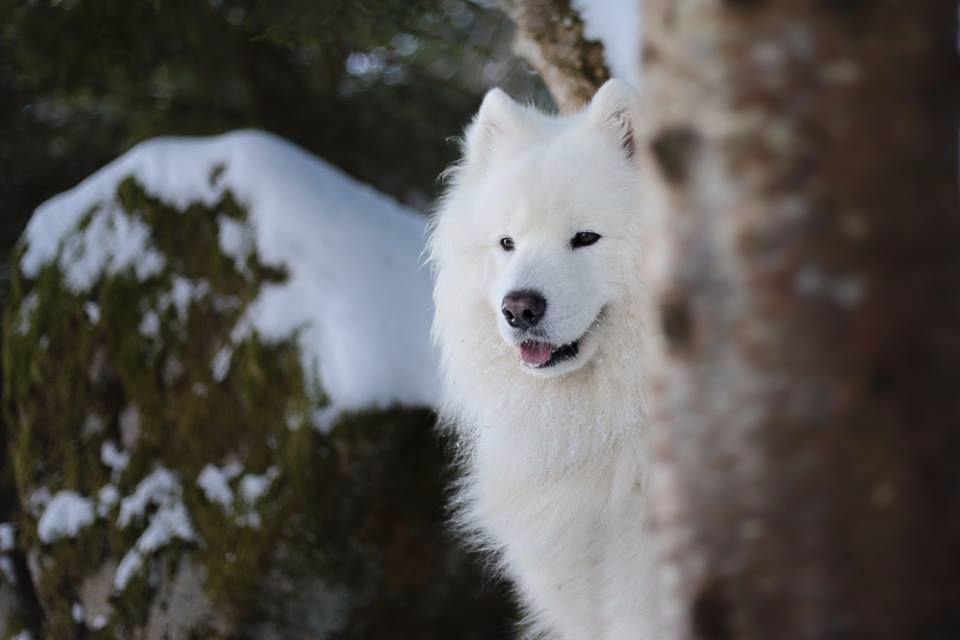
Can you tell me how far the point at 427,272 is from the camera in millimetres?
5199

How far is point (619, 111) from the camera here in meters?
3.04

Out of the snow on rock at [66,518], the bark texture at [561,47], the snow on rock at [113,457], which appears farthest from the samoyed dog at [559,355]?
the snow on rock at [66,518]

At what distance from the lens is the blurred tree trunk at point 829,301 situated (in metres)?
1.22

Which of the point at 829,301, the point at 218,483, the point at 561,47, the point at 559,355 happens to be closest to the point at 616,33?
the point at 561,47

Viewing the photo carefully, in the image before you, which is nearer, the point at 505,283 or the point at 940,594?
the point at 940,594

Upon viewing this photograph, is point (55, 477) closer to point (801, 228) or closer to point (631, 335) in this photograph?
point (631, 335)

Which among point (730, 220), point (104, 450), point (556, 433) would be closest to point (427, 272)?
point (104, 450)

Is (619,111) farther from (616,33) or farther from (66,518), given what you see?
(66,518)

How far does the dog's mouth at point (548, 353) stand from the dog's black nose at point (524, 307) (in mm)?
126

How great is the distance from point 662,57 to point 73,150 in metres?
6.74

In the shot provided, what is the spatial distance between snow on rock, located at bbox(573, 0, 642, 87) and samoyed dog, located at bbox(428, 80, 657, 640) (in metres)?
0.78

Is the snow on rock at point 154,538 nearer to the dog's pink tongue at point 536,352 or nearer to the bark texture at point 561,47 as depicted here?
the dog's pink tongue at point 536,352

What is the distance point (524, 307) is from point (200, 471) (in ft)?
7.71

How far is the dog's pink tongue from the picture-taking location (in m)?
2.96
